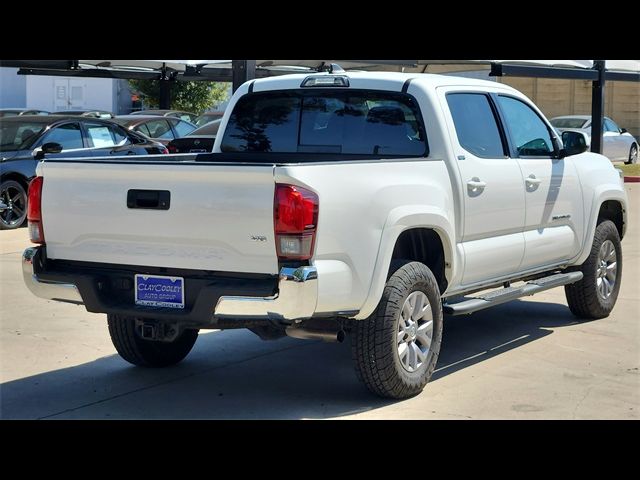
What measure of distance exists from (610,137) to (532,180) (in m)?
21.6

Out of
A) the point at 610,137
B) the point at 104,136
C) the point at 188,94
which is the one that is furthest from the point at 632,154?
the point at 104,136

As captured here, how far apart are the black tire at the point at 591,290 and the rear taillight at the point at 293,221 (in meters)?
3.86

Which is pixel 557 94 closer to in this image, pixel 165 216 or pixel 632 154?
pixel 632 154

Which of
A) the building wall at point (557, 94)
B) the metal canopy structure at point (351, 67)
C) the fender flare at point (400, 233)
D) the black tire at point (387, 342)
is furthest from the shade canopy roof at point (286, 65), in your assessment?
the black tire at point (387, 342)

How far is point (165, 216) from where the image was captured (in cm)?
580

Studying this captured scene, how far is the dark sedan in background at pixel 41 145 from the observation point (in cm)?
1446

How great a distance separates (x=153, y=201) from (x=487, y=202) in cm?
250

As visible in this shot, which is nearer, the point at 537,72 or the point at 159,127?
the point at 159,127

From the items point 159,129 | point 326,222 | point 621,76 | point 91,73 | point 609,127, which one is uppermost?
point 621,76

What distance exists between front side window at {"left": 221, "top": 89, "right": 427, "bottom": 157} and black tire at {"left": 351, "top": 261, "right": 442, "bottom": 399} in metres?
1.12

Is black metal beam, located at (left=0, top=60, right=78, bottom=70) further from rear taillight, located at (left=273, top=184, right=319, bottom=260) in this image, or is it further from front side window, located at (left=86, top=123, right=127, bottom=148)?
rear taillight, located at (left=273, top=184, right=319, bottom=260)

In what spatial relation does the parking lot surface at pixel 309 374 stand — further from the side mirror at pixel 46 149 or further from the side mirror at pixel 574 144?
the side mirror at pixel 46 149
